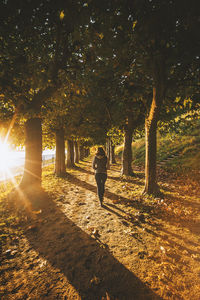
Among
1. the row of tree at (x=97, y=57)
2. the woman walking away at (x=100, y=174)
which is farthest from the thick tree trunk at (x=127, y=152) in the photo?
the woman walking away at (x=100, y=174)

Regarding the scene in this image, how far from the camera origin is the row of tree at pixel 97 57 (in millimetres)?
3262

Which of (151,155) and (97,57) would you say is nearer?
(97,57)

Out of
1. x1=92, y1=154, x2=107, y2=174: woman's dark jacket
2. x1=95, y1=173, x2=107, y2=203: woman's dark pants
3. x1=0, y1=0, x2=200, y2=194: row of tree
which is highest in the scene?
x1=0, y1=0, x2=200, y2=194: row of tree

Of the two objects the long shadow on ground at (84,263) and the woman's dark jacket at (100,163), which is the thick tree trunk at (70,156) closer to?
the woman's dark jacket at (100,163)

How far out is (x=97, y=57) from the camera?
6148 millimetres

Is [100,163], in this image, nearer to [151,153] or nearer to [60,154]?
[151,153]

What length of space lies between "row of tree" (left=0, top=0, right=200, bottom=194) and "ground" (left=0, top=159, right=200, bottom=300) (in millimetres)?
2472

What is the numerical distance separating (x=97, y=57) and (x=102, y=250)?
7430mm

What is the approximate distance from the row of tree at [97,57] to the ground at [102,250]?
8.11 feet

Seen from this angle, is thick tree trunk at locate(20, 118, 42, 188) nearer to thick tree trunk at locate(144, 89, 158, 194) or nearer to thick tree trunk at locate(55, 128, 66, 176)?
thick tree trunk at locate(55, 128, 66, 176)

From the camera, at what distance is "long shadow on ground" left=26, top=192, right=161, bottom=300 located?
7.66 feet

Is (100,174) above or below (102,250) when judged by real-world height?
above

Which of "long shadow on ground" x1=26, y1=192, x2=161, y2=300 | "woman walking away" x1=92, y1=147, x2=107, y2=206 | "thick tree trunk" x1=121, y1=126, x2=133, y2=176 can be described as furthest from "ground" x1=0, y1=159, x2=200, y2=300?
"thick tree trunk" x1=121, y1=126, x2=133, y2=176

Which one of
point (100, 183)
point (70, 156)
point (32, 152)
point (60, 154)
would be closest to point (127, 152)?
point (100, 183)
